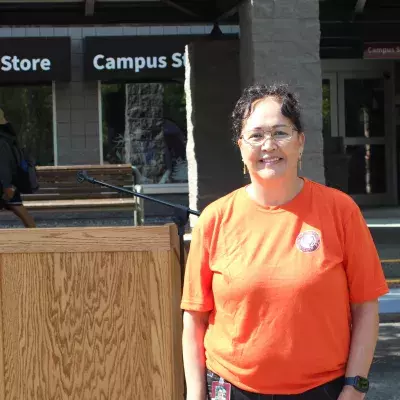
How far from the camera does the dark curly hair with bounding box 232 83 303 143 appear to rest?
2824 mm

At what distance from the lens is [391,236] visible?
440 inches

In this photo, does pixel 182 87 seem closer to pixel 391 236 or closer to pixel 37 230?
pixel 391 236

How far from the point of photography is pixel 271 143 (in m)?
2.79

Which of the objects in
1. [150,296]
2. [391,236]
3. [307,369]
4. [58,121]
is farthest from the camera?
[58,121]

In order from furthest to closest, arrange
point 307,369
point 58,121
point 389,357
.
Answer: point 58,121, point 389,357, point 307,369

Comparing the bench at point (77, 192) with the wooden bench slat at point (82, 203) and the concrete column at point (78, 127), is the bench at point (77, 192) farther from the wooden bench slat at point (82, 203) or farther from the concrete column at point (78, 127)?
the concrete column at point (78, 127)

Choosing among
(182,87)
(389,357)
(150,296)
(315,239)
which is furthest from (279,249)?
(182,87)

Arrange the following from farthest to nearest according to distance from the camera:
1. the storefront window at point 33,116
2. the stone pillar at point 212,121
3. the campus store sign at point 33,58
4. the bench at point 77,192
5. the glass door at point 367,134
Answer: the glass door at point 367,134 → the storefront window at point 33,116 → the campus store sign at point 33,58 → the bench at point 77,192 → the stone pillar at point 212,121

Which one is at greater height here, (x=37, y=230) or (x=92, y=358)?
(x=37, y=230)

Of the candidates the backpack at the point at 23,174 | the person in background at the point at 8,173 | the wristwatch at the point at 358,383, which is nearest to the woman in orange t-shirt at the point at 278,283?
the wristwatch at the point at 358,383

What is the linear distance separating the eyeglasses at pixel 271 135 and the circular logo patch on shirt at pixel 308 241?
11.6 inches

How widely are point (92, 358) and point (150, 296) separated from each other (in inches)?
14.9

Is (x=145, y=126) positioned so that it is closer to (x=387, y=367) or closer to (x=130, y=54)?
(x=130, y=54)

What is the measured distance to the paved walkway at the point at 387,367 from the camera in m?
6.37
